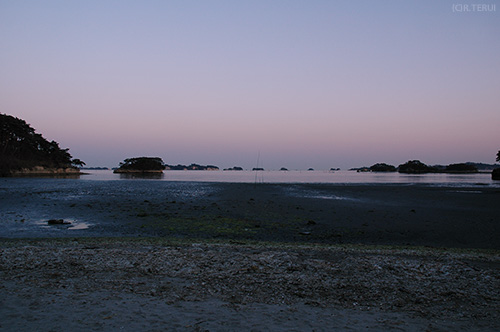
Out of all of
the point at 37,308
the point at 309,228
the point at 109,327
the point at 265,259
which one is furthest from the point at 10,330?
the point at 309,228

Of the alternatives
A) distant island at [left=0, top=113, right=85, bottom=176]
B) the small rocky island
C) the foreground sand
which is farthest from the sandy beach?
the small rocky island

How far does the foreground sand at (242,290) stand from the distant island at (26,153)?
85.6 metres

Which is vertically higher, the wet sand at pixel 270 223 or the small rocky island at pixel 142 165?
the small rocky island at pixel 142 165

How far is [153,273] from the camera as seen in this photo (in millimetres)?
6934

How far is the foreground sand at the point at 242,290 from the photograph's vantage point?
15.5 feet

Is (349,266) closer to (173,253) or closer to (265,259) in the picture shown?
(265,259)

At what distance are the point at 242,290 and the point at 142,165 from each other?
15354 cm

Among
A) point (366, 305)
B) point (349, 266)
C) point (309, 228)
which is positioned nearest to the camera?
point (366, 305)

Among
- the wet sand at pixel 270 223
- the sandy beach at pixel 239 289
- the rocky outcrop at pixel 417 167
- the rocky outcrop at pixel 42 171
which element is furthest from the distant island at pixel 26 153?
the rocky outcrop at pixel 417 167

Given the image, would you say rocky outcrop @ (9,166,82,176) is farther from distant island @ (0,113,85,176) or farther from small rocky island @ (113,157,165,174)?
small rocky island @ (113,157,165,174)

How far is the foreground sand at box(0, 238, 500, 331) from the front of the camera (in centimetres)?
473

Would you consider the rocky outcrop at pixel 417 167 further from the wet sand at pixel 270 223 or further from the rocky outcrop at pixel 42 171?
the wet sand at pixel 270 223

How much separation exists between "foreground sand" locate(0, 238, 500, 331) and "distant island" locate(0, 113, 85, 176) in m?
85.6

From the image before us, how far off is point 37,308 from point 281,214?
49.9 ft
